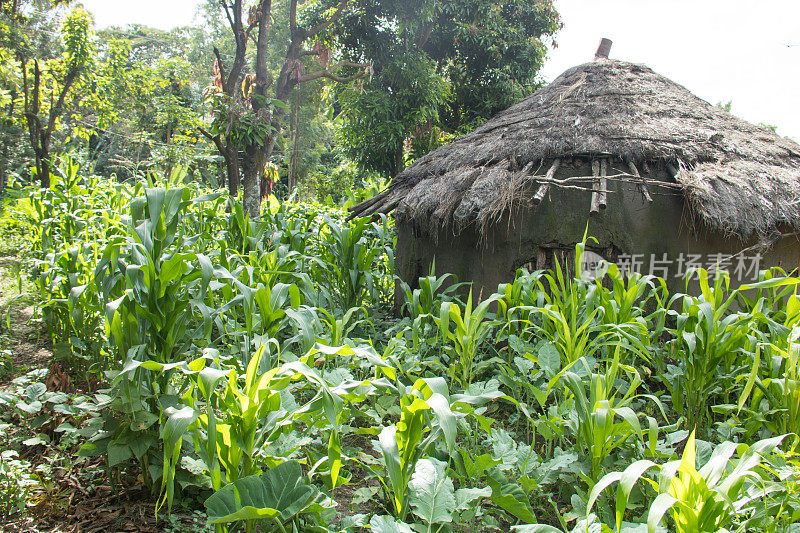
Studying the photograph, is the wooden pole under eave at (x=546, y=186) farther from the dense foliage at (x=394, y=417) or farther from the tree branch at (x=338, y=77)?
the tree branch at (x=338, y=77)

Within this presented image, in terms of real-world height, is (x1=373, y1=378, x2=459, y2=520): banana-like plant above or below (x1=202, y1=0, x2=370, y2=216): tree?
below

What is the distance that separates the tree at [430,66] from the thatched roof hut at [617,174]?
4213 millimetres

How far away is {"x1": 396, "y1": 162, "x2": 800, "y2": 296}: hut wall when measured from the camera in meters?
3.58

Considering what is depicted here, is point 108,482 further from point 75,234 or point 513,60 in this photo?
point 513,60

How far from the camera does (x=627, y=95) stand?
4.67 metres

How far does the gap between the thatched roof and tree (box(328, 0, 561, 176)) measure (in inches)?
146

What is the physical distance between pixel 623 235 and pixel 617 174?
17.5 inches

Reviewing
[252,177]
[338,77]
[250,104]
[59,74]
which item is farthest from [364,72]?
[59,74]

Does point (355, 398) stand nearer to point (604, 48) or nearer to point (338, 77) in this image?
point (604, 48)

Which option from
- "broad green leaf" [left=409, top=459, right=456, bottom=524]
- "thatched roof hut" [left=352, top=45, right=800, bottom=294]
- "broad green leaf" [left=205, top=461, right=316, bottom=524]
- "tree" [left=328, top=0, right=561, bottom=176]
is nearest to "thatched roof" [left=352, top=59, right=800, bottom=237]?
"thatched roof hut" [left=352, top=45, right=800, bottom=294]

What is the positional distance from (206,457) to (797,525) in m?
1.67

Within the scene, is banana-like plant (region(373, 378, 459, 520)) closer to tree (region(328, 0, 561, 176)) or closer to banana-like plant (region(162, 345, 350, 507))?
banana-like plant (region(162, 345, 350, 507))

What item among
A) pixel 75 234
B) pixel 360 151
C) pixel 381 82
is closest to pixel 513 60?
pixel 381 82

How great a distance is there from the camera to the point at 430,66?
27.9ft
